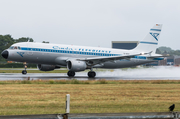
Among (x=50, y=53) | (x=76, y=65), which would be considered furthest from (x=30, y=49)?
(x=76, y=65)

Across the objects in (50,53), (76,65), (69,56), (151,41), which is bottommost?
(76,65)

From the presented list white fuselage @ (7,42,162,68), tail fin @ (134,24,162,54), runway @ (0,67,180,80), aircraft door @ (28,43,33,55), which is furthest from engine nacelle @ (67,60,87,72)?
tail fin @ (134,24,162,54)

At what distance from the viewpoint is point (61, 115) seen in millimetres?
6766

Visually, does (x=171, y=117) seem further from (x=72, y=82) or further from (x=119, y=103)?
(x=72, y=82)

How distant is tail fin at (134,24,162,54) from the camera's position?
39.1m

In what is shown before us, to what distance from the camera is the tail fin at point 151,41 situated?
1538 inches

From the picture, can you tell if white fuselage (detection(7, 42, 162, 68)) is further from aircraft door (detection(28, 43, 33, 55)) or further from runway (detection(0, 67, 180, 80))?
runway (detection(0, 67, 180, 80))

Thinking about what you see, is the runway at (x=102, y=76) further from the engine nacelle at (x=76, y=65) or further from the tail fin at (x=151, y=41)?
the tail fin at (x=151, y=41)

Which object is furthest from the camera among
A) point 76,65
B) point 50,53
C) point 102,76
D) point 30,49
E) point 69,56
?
point 102,76

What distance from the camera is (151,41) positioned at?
129 feet

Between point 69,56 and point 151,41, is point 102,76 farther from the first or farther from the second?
point 151,41

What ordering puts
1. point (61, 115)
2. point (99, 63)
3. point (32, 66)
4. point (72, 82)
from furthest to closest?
point (32, 66), point (99, 63), point (72, 82), point (61, 115)

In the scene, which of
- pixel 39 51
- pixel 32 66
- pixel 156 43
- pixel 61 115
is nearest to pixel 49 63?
pixel 39 51

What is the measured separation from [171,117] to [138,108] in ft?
13.4
